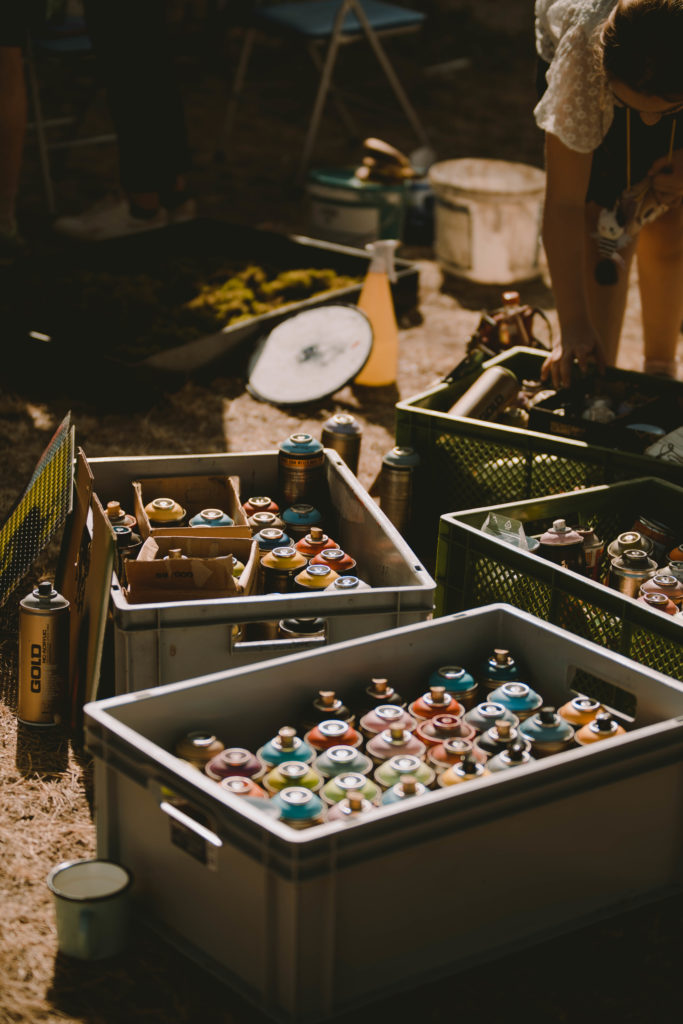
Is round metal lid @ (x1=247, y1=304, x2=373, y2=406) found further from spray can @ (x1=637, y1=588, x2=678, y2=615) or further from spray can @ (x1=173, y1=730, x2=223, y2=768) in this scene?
spray can @ (x1=173, y1=730, x2=223, y2=768)

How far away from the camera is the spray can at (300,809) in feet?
5.63

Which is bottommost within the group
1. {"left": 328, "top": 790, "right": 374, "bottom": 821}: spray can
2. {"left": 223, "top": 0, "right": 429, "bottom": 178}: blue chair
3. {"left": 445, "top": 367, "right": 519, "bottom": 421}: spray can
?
{"left": 328, "top": 790, "right": 374, "bottom": 821}: spray can

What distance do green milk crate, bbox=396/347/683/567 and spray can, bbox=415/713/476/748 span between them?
987 millimetres

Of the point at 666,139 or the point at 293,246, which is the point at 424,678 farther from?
the point at 293,246

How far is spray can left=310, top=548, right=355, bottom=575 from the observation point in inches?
96.0

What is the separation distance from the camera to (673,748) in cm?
183

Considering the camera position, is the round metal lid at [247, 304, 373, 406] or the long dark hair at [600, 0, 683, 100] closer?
the long dark hair at [600, 0, 683, 100]

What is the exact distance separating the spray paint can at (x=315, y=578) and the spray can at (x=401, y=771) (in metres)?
0.54

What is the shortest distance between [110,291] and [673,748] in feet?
9.95

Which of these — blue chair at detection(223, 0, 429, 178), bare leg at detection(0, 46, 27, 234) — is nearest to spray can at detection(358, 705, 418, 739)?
bare leg at detection(0, 46, 27, 234)

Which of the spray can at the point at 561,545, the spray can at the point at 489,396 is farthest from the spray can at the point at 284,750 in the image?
the spray can at the point at 489,396

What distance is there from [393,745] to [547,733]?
0.78 ft

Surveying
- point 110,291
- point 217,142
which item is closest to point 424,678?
point 110,291

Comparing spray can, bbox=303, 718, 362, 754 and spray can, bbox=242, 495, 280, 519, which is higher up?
spray can, bbox=242, 495, 280, 519
